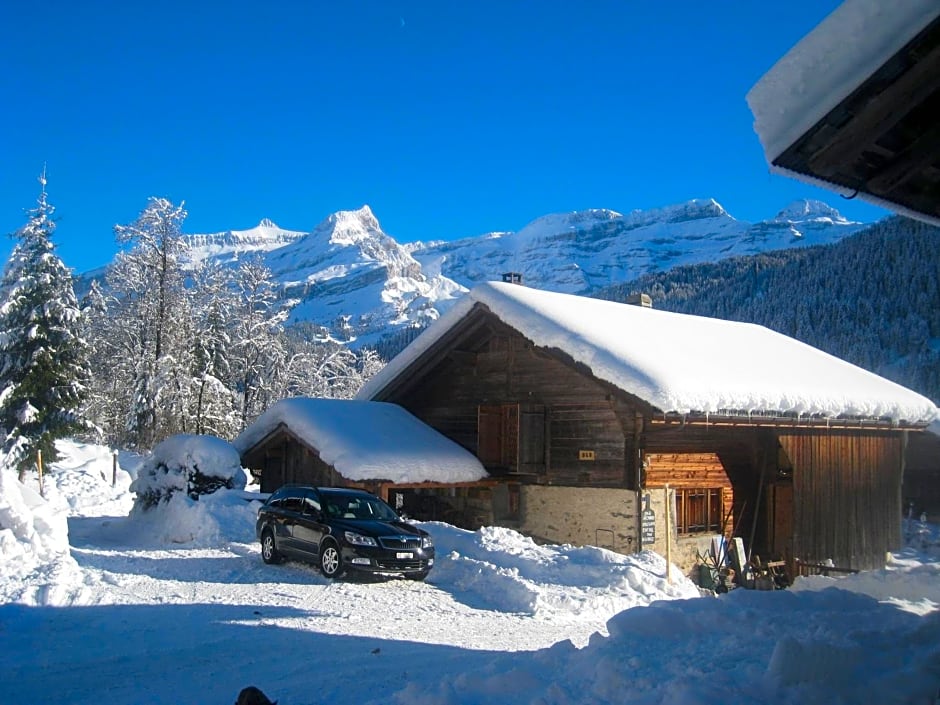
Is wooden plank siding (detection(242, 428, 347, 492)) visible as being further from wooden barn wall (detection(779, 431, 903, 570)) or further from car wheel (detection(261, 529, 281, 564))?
wooden barn wall (detection(779, 431, 903, 570))

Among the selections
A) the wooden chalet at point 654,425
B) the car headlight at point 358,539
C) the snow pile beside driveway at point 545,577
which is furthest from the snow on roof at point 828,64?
the wooden chalet at point 654,425

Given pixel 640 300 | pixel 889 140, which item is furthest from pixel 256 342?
pixel 889 140

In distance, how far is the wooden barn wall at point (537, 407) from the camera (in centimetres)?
1914

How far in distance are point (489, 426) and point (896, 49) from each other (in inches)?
701

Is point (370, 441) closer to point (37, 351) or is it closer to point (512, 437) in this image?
point (512, 437)

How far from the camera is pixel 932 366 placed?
77.6 meters

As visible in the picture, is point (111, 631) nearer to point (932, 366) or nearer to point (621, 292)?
point (932, 366)

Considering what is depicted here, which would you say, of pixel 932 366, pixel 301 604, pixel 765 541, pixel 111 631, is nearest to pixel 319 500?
pixel 301 604

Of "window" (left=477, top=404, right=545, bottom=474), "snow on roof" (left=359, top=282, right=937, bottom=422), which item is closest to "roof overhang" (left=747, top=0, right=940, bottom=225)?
"snow on roof" (left=359, top=282, right=937, bottom=422)

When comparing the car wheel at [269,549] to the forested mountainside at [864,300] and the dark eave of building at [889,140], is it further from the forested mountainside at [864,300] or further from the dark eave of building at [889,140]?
the forested mountainside at [864,300]

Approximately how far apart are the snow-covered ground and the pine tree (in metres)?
17.2

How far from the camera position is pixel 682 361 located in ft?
61.6

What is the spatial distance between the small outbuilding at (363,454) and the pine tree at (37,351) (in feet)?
42.0

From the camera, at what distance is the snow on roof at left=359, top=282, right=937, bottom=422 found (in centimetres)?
1720
